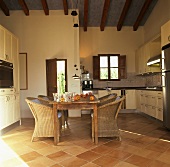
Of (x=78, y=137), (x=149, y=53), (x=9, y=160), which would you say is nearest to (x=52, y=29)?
(x=149, y=53)

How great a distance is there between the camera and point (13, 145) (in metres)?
3.06

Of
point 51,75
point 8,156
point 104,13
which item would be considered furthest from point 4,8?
point 8,156

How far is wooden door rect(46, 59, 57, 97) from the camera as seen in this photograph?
18.9 feet

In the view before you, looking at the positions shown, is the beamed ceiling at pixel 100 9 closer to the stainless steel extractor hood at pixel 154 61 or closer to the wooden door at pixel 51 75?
the wooden door at pixel 51 75

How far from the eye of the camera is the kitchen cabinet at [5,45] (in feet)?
12.5

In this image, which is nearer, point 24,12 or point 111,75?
point 24,12

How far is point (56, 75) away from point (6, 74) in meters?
1.98

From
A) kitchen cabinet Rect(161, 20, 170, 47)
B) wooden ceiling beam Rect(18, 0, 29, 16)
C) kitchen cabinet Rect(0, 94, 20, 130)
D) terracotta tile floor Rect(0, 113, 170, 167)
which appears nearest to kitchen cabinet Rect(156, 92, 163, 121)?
terracotta tile floor Rect(0, 113, 170, 167)

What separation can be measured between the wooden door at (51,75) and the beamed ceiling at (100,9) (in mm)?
1702

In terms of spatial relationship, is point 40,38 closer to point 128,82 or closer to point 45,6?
point 45,6

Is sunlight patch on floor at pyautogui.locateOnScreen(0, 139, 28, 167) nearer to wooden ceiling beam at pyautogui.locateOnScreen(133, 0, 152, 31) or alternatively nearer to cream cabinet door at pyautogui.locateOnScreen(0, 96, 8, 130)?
cream cabinet door at pyautogui.locateOnScreen(0, 96, 8, 130)

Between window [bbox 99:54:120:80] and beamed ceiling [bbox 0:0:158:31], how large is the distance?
1.20m

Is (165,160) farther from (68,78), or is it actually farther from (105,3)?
(105,3)

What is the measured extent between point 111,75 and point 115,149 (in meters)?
4.54
